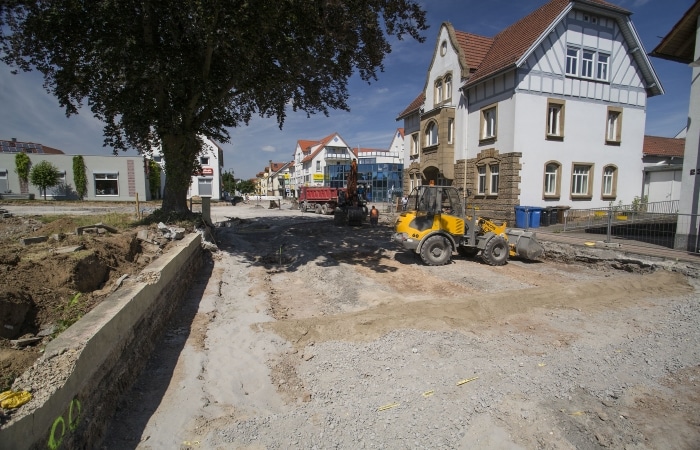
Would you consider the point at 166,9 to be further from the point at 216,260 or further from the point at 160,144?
the point at 216,260

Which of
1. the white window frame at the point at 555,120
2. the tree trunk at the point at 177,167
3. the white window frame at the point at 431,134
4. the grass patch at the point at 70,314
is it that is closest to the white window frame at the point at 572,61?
the white window frame at the point at 555,120

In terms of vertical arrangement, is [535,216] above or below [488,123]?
below

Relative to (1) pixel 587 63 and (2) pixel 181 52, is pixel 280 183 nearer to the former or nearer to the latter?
(1) pixel 587 63

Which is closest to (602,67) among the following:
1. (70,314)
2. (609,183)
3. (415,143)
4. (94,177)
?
(609,183)

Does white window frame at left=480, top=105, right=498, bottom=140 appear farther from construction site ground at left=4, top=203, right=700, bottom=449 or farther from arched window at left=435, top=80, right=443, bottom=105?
construction site ground at left=4, top=203, right=700, bottom=449

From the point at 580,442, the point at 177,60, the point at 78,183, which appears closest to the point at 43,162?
the point at 78,183

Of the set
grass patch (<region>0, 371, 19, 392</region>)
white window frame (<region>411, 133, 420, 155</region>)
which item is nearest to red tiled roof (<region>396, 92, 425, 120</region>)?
white window frame (<region>411, 133, 420, 155</region>)

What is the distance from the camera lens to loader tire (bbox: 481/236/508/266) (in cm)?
1029

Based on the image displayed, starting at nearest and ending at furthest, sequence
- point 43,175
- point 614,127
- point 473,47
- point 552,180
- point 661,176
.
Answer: point 552,180 < point 614,127 < point 661,176 < point 473,47 < point 43,175

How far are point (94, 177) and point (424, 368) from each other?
39346mm

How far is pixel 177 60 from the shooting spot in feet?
34.1

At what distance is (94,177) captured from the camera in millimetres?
34312

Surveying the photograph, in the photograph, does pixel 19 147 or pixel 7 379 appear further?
pixel 19 147

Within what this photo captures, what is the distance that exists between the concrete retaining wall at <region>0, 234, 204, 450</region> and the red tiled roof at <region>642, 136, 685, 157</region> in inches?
1033
